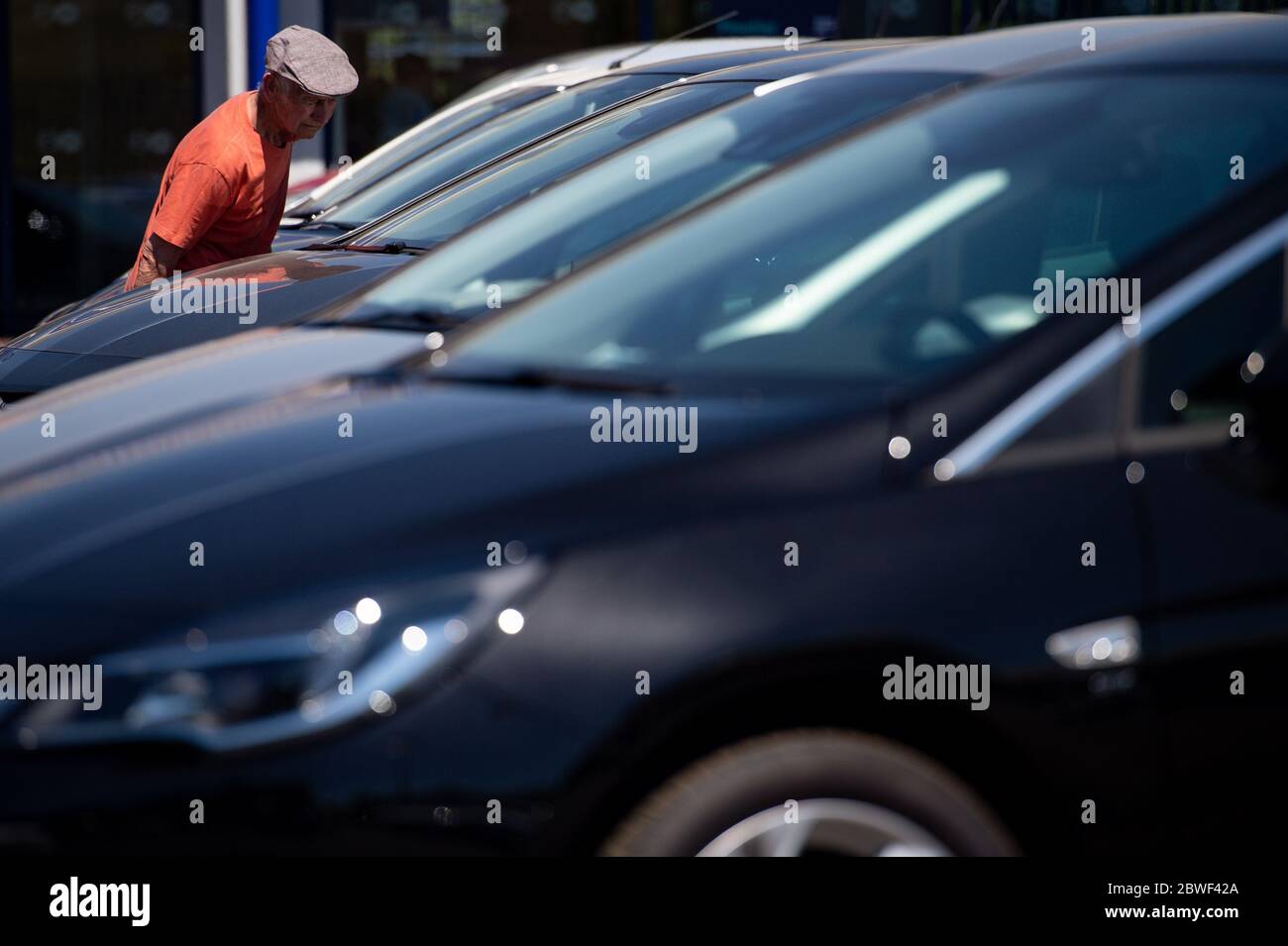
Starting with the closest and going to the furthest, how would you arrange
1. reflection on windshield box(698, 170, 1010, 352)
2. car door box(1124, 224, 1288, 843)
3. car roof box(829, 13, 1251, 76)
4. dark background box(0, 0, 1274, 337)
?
car door box(1124, 224, 1288, 843)
reflection on windshield box(698, 170, 1010, 352)
car roof box(829, 13, 1251, 76)
dark background box(0, 0, 1274, 337)

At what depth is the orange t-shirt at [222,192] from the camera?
5891 millimetres

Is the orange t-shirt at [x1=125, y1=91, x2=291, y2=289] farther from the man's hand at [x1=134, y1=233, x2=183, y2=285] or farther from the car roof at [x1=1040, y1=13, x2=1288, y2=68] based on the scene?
the car roof at [x1=1040, y1=13, x2=1288, y2=68]

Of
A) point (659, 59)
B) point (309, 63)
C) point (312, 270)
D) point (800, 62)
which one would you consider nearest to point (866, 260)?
point (800, 62)

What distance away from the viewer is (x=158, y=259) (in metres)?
5.93

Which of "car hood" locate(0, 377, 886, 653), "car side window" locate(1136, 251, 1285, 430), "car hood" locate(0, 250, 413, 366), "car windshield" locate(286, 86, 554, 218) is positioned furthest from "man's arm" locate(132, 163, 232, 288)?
"car side window" locate(1136, 251, 1285, 430)

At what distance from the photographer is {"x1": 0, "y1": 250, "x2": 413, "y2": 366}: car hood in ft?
15.4

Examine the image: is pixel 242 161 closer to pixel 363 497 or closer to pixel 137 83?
pixel 363 497

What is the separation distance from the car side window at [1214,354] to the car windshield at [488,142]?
13.1 feet

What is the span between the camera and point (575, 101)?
6461 millimetres

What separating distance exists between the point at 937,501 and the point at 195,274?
3721 mm

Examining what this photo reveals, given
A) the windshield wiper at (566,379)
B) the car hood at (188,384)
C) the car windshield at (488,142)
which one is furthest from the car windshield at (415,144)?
the windshield wiper at (566,379)

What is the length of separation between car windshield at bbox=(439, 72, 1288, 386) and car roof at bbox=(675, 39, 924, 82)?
5.75 feet

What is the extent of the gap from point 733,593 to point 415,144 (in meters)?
5.67

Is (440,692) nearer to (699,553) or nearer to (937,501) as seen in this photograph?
(699,553)
